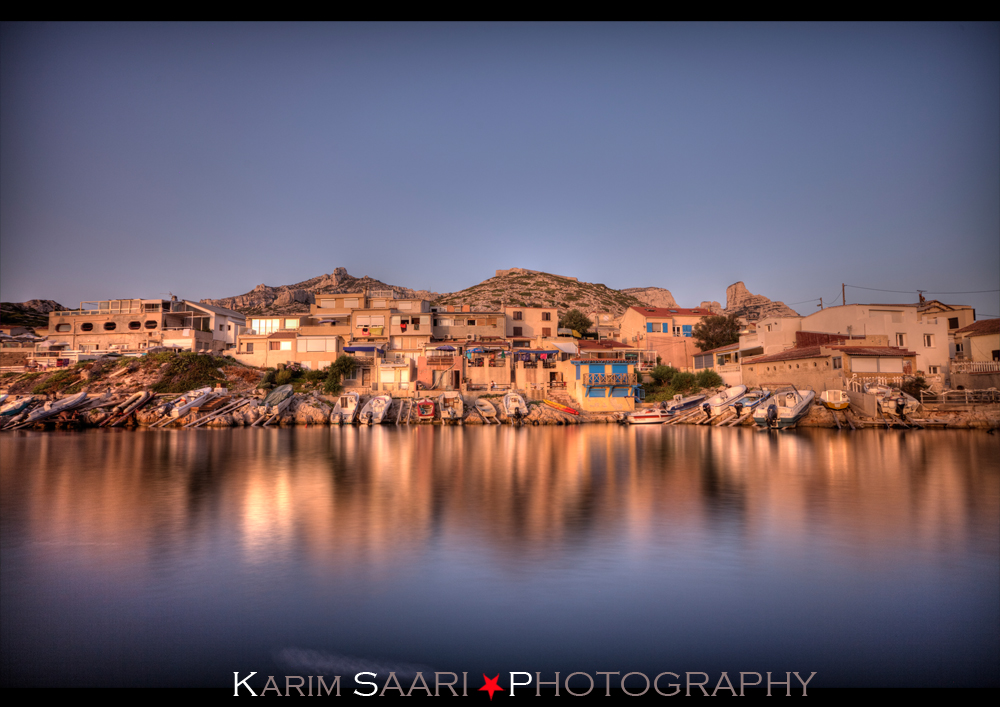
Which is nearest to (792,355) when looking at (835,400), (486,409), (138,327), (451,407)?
(835,400)

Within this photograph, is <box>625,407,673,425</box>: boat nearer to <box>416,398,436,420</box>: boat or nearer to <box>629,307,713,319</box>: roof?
<box>416,398,436,420</box>: boat

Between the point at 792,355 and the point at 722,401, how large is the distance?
525 cm

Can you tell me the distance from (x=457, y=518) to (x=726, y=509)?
5.23 m

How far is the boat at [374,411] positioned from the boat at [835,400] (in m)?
25.7

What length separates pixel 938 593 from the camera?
232 inches

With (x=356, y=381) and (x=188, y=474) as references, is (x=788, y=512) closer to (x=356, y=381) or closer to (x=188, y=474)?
(x=188, y=474)

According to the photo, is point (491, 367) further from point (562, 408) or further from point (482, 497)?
point (482, 497)

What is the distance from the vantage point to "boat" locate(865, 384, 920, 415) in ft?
96.5

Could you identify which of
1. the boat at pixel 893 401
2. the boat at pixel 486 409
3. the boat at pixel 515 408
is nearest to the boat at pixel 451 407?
the boat at pixel 486 409

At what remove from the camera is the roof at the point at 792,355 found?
108 feet

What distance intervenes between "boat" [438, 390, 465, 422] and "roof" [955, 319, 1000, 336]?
32.3 m
